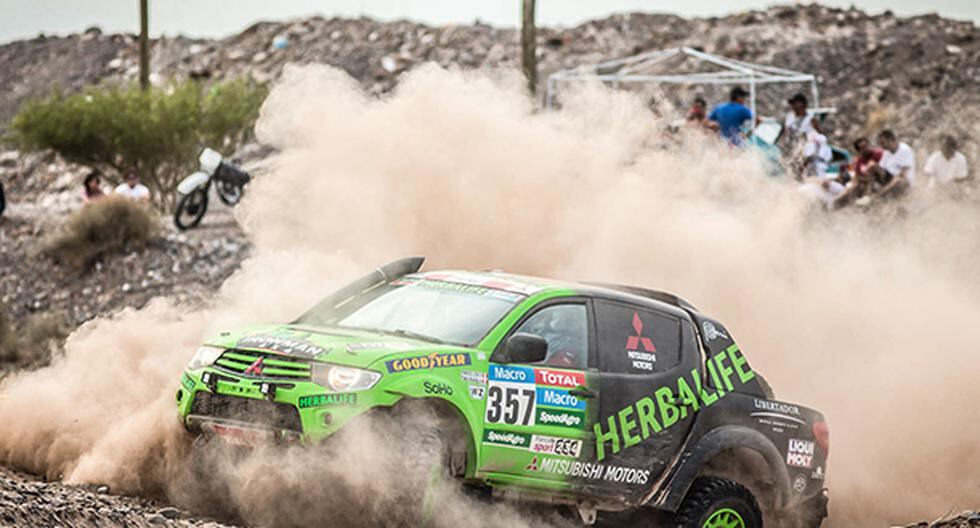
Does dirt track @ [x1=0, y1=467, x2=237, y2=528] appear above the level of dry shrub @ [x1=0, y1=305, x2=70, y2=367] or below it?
above

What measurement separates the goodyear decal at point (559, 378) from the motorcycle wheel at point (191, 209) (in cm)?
1556

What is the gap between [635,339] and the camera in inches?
379

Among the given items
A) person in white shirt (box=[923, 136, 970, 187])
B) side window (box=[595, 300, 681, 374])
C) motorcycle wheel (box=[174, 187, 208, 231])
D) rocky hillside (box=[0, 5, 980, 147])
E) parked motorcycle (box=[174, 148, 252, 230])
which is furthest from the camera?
rocky hillside (box=[0, 5, 980, 147])

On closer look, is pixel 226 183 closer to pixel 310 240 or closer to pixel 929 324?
pixel 310 240

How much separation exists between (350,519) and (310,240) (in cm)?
672

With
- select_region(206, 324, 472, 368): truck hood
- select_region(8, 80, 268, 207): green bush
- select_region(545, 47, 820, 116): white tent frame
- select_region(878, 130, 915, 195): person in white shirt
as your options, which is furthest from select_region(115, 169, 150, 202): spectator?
select_region(206, 324, 472, 368): truck hood

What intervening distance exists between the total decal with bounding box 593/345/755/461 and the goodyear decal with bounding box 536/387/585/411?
0.60ft

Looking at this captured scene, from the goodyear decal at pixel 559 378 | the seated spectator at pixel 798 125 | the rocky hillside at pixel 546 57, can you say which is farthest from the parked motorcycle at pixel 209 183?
the goodyear decal at pixel 559 378

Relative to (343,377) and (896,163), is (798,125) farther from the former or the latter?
(343,377)

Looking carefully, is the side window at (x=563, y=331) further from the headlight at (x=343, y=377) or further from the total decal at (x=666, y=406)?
the headlight at (x=343, y=377)

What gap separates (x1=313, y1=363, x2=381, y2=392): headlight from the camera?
334 inches

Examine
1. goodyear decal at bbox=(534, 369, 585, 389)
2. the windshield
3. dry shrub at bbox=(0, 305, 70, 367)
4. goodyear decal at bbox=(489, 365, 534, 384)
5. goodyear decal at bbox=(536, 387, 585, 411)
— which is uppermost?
the windshield

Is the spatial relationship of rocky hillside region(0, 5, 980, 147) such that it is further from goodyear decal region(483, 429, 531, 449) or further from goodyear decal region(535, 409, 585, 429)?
goodyear decal region(483, 429, 531, 449)

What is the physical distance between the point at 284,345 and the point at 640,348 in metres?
2.20
